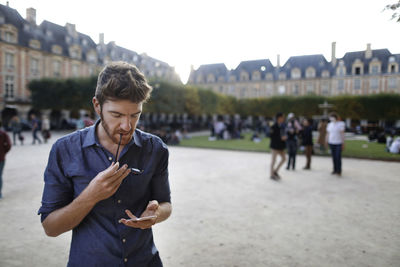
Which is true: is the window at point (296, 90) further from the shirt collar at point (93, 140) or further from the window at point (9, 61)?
the shirt collar at point (93, 140)

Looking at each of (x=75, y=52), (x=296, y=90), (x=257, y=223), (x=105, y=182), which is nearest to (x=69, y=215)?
(x=105, y=182)

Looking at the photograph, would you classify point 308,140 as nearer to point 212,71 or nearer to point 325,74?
point 325,74

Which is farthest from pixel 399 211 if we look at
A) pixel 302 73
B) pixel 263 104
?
pixel 263 104

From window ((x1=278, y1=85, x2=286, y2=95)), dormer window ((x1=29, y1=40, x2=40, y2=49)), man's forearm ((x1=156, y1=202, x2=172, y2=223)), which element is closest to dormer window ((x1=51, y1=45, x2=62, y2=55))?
dormer window ((x1=29, y1=40, x2=40, y2=49))

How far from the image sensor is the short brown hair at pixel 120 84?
4.18 feet

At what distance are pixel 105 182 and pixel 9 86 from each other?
118ft

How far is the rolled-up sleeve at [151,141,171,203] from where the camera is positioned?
153 centimetres

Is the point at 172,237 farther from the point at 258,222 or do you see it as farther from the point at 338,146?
the point at 338,146

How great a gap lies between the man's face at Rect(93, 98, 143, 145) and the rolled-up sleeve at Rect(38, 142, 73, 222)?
26cm

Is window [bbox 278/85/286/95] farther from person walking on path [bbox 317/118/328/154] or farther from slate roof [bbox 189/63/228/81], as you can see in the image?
person walking on path [bbox 317/118/328/154]

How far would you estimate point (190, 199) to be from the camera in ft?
19.0

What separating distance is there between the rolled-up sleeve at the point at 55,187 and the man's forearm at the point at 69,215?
0.04 metres

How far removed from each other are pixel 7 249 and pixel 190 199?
319 centimetres

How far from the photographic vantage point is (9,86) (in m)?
30.5
